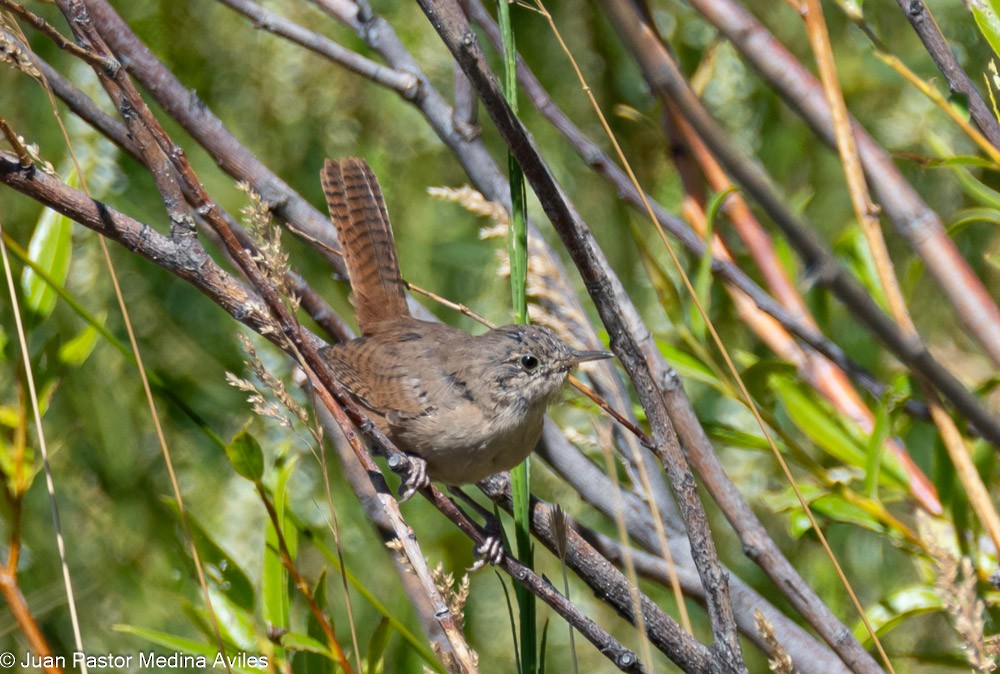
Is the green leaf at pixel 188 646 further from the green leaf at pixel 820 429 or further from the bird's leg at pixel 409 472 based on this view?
the green leaf at pixel 820 429

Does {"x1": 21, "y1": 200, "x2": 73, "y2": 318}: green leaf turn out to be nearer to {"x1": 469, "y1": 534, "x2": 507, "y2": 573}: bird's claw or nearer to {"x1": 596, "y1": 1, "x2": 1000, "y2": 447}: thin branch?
{"x1": 469, "y1": 534, "x2": 507, "y2": 573}: bird's claw

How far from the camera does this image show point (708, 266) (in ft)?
6.67

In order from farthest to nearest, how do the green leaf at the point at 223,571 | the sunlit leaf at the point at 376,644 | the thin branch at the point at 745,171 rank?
the green leaf at the point at 223,571
the sunlit leaf at the point at 376,644
the thin branch at the point at 745,171

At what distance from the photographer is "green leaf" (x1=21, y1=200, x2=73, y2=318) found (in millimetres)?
2156

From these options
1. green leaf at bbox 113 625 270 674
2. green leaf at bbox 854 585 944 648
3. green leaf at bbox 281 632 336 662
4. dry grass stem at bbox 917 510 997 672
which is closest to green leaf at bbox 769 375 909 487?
green leaf at bbox 854 585 944 648

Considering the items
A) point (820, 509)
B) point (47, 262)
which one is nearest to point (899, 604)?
point (820, 509)

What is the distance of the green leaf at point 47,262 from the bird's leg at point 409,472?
84cm

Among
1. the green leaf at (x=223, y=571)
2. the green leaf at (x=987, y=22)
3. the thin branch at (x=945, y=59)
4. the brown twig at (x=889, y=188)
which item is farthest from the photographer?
the green leaf at (x=223, y=571)

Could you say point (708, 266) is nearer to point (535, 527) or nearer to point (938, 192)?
point (535, 527)

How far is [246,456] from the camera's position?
1824 millimetres

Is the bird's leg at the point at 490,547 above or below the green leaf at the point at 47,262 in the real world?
below

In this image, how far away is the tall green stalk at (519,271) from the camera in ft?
4.53

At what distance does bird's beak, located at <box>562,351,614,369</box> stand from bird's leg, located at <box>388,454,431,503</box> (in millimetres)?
393

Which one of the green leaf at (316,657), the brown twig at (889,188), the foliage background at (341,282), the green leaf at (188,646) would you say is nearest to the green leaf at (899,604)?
the brown twig at (889,188)
